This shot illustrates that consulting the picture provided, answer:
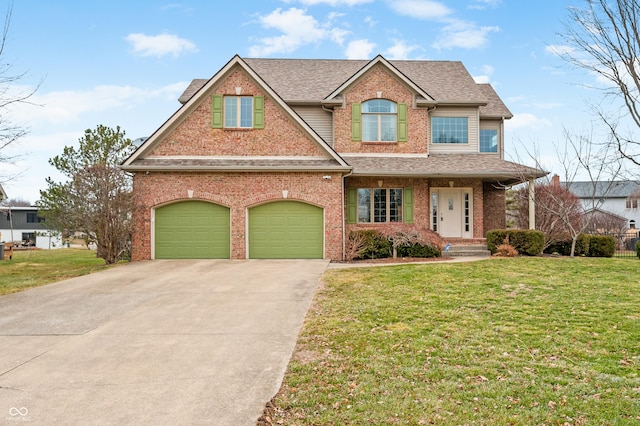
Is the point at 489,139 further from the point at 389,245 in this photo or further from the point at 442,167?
the point at 389,245

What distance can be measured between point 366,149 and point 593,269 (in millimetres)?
9917

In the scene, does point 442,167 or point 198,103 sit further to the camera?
point 442,167

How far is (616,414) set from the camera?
4.16 metres

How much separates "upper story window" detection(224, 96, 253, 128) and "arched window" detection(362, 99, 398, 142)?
527 cm

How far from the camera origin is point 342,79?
22484mm

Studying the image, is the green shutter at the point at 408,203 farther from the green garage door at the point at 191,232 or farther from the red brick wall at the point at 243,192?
the green garage door at the point at 191,232

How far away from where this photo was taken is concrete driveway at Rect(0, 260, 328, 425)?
4449mm

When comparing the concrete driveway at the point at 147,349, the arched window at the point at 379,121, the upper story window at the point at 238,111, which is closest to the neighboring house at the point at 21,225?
the upper story window at the point at 238,111

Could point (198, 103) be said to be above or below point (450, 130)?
above

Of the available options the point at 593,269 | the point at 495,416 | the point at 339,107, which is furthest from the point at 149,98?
the point at 495,416

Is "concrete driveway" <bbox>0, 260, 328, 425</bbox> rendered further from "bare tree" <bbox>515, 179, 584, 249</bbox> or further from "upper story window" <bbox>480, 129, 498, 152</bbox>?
"upper story window" <bbox>480, 129, 498, 152</bbox>

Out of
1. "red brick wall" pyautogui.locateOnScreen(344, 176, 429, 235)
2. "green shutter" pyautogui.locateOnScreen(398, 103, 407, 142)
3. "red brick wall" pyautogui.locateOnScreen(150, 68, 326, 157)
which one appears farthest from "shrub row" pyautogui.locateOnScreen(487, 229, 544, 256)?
"red brick wall" pyautogui.locateOnScreen(150, 68, 326, 157)

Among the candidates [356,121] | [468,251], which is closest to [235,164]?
[356,121]

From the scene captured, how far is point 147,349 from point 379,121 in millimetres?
15652
